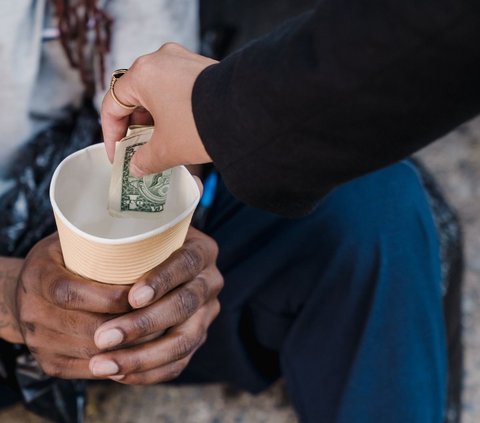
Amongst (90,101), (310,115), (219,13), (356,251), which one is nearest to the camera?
(310,115)

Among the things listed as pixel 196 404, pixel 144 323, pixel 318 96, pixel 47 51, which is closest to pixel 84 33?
pixel 47 51

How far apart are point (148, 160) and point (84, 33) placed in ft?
1.42

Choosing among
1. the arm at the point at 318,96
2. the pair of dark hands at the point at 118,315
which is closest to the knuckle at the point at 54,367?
the pair of dark hands at the point at 118,315

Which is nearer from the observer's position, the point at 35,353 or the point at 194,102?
the point at 194,102

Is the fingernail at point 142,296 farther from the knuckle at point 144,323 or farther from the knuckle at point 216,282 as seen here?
the knuckle at point 216,282

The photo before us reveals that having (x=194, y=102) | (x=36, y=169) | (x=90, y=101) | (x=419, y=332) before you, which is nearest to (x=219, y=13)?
(x=90, y=101)

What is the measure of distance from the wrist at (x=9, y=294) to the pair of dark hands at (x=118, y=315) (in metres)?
0.03

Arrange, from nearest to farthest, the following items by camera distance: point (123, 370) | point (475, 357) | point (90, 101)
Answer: point (123, 370)
point (90, 101)
point (475, 357)

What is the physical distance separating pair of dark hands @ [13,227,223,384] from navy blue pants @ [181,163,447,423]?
0.18m

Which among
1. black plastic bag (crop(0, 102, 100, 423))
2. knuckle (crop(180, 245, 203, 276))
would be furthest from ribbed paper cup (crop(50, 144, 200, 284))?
black plastic bag (crop(0, 102, 100, 423))

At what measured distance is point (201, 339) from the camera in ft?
2.98

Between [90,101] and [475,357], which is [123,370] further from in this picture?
[475,357]

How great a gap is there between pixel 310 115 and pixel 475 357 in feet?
3.25

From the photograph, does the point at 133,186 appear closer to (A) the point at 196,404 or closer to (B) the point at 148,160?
(B) the point at 148,160
